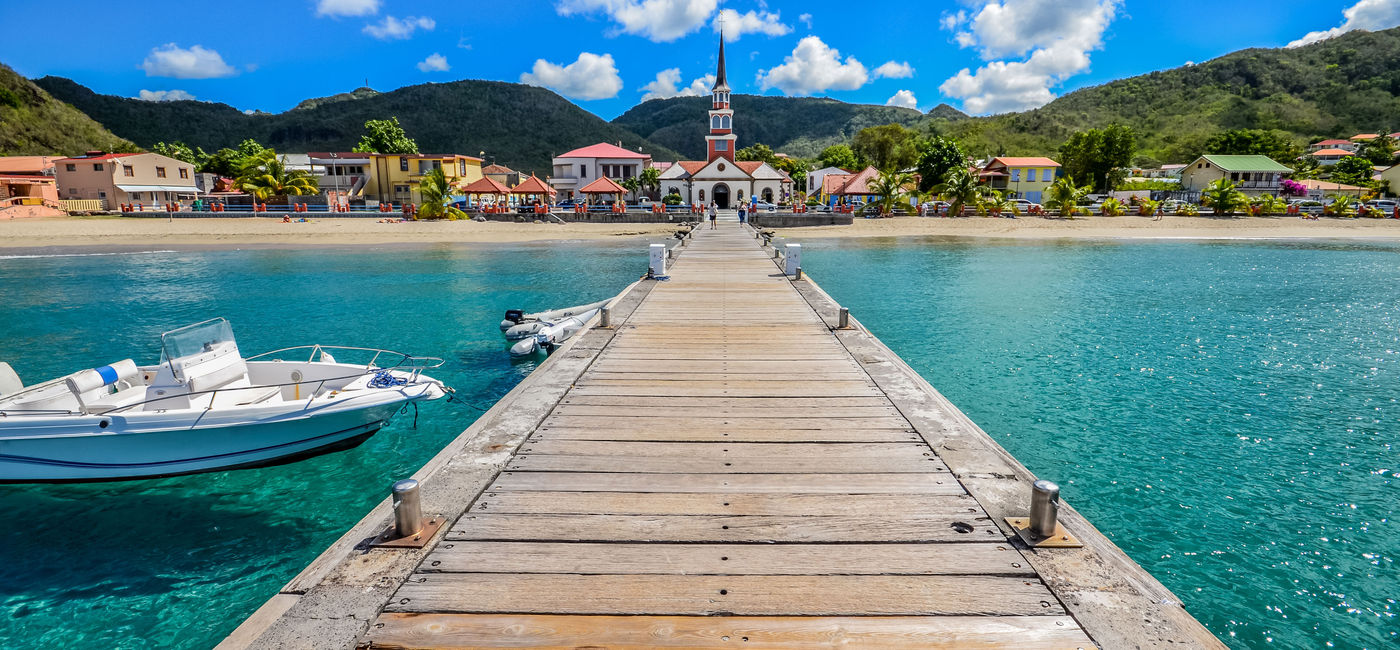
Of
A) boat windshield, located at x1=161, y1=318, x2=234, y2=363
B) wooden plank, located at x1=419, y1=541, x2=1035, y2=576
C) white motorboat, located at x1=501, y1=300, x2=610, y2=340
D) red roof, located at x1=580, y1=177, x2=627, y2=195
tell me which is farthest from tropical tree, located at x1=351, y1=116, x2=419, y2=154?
wooden plank, located at x1=419, y1=541, x2=1035, y2=576

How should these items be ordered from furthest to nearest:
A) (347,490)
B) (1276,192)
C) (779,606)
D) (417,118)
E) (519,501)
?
(417,118), (1276,192), (347,490), (519,501), (779,606)

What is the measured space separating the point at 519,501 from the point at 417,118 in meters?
199

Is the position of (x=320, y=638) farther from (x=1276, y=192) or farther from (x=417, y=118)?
(x=417, y=118)

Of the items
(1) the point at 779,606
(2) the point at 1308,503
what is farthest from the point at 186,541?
(2) the point at 1308,503

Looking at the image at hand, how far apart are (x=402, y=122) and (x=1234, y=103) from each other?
19689cm

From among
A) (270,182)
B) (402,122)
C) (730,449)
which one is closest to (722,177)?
(270,182)

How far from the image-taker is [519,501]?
4.36m

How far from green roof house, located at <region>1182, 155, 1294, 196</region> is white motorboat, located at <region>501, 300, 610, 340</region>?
8276 centimetres

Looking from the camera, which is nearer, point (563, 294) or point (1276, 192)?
point (563, 294)

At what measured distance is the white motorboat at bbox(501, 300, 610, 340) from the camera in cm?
1566

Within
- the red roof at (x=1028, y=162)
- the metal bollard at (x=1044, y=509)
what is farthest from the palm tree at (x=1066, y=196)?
the metal bollard at (x=1044, y=509)

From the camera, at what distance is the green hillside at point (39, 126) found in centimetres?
8056

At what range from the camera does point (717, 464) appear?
500cm

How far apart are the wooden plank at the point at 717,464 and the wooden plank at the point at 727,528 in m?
0.73
